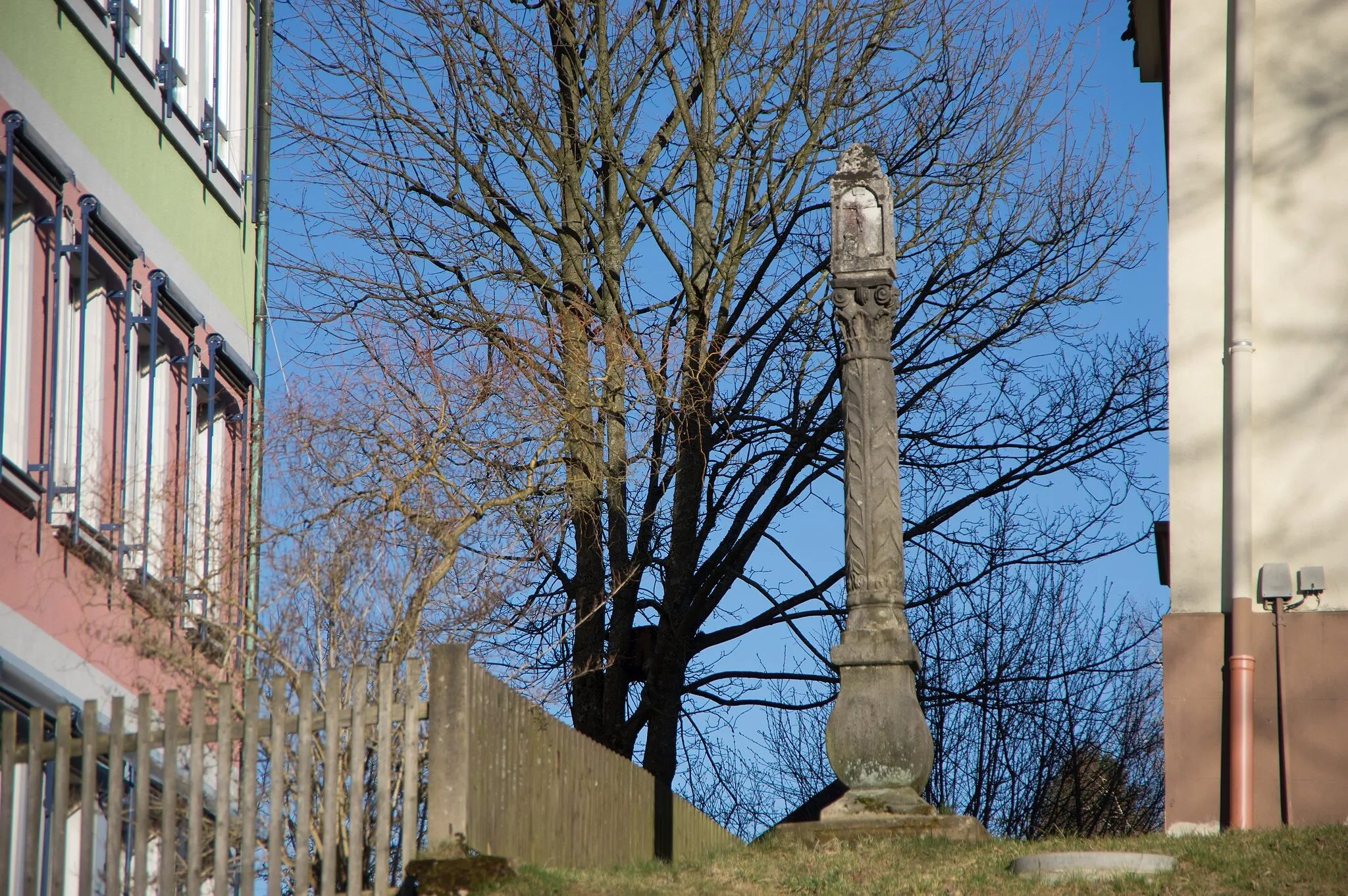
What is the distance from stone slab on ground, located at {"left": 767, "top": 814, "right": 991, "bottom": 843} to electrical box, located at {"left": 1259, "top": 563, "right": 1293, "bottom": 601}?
8.59 ft

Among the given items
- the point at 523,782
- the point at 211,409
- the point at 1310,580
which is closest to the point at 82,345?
the point at 211,409

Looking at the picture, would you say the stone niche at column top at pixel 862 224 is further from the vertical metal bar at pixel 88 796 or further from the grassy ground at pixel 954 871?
the vertical metal bar at pixel 88 796

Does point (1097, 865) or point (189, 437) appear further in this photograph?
point (189, 437)

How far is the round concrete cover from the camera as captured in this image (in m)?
7.80

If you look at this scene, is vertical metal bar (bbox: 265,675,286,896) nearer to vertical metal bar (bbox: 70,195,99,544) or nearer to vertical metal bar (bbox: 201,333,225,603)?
vertical metal bar (bbox: 70,195,99,544)

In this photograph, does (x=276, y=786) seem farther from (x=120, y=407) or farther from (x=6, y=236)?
(x=120, y=407)

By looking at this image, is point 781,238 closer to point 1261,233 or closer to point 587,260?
point 587,260

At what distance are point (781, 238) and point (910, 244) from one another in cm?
128

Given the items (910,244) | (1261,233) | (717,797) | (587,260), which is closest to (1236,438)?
(1261,233)

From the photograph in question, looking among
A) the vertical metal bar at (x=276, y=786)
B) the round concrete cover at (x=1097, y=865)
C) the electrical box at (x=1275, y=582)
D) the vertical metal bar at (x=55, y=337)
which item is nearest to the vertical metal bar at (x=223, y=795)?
the vertical metal bar at (x=276, y=786)

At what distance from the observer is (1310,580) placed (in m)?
10.2

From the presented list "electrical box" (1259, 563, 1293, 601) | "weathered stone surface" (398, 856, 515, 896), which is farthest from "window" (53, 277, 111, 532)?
"electrical box" (1259, 563, 1293, 601)

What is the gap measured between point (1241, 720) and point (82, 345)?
7.82 m

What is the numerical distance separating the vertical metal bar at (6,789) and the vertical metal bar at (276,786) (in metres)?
1.22
